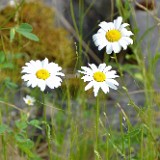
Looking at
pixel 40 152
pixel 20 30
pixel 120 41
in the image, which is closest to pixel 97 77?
pixel 120 41

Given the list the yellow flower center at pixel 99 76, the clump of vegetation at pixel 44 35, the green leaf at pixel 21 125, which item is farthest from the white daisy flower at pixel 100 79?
the clump of vegetation at pixel 44 35

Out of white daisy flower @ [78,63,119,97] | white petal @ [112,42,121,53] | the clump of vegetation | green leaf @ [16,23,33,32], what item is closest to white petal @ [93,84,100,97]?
white daisy flower @ [78,63,119,97]

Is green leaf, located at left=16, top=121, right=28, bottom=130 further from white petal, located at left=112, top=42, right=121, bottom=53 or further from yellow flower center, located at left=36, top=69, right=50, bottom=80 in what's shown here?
white petal, located at left=112, top=42, right=121, bottom=53

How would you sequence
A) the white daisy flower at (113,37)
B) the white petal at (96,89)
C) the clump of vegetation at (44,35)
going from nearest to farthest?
the white petal at (96,89) → the white daisy flower at (113,37) → the clump of vegetation at (44,35)

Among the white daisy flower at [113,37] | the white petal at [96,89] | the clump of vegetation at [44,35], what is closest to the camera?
the white petal at [96,89]

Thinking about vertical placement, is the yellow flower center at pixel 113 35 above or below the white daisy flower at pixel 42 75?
above

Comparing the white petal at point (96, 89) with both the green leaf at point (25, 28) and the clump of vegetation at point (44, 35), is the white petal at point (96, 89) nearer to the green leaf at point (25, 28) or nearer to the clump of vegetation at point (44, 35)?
the green leaf at point (25, 28)

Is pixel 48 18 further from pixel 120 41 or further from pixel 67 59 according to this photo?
pixel 120 41

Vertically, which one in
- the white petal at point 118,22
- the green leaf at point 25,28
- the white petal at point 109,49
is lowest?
the white petal at point 109,49
